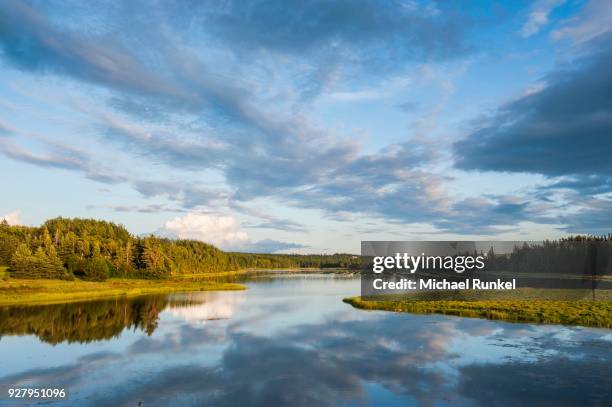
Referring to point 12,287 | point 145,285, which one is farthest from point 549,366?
point 145,285

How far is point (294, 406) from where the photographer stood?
28703mm

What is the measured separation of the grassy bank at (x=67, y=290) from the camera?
81188mm

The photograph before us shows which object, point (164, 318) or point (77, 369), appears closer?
point (77, 369)

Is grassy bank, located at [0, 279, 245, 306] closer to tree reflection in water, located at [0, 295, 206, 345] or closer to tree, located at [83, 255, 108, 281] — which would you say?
tree, located at [83, 255, 108, 281]

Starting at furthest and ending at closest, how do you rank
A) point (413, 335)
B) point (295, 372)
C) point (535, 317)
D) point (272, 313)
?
point (272, 313) → point (535, 317) → point (413, 335) → point (295, 372)

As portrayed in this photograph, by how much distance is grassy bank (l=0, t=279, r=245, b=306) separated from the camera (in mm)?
81188

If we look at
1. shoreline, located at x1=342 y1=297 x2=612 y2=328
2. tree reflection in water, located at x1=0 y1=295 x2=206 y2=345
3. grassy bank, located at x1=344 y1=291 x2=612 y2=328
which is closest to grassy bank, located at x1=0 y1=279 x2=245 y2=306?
tree reflection in water, located at x1=0 y1=295 x2=206 y2=345

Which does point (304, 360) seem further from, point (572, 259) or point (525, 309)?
point (572, 259)

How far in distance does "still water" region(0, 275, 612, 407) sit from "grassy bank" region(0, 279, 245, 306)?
1542cm

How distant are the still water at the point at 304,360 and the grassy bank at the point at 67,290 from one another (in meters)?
15.4

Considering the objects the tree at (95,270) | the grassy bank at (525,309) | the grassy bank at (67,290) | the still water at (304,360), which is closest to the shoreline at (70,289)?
the grassy bank at (67,290)

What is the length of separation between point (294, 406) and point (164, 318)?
43542mm

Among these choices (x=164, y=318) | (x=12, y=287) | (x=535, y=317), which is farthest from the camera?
(x=12, y=287)

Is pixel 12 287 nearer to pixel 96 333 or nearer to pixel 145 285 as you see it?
pixel 145 285
